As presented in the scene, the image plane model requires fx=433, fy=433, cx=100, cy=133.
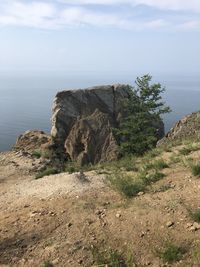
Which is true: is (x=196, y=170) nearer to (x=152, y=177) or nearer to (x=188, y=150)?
(x=152, y=177)

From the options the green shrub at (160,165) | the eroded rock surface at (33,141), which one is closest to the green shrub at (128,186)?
the green shrub at (160,165)

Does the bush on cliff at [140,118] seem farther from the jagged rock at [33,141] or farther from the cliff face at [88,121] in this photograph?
the jagged rock at [33,141]

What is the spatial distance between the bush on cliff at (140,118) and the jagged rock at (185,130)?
2.03m

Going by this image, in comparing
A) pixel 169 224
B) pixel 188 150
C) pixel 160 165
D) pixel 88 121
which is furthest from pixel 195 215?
pixel 88 121

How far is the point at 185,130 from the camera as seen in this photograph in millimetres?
31609

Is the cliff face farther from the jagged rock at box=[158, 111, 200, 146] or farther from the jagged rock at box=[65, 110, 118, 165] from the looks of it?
the jagged rock at box=[158, 111, 200, 146]

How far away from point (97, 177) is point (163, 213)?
17.8 feet

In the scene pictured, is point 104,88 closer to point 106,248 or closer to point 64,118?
point 64,118

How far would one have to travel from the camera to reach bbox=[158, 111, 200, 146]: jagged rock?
30.2 metres

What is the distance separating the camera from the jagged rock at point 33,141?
1416 inches

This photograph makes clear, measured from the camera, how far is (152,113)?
1544 inches

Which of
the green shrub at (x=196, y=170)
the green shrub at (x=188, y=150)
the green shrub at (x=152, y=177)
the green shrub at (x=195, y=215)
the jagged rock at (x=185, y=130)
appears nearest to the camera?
the green shrub at (x=195, y=215)

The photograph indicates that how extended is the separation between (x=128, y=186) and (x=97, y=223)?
217 centimetres

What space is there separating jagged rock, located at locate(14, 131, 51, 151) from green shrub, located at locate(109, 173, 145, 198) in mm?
21678
